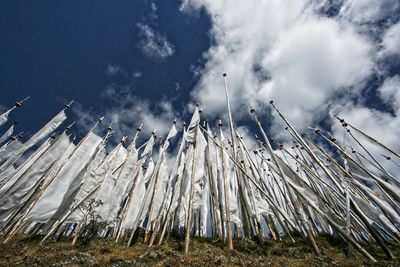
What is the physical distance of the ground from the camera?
884cm

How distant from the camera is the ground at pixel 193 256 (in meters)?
8.84

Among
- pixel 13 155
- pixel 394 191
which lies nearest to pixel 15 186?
pixel 13 155

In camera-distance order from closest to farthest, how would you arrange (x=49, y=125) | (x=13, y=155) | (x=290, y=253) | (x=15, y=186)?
(x=290, y=253) < (x=15, y=186) < (x=49, y=125) < (x=13, y=155)

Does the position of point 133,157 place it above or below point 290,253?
above

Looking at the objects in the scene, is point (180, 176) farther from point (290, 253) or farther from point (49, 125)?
point (49, 125)

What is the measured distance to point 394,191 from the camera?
873 cm

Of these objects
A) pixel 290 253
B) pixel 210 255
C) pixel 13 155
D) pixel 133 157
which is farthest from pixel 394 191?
pixel 13 155

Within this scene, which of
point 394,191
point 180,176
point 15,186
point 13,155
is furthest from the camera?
point 13,155

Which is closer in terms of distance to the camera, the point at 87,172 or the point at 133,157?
the point at 87,172

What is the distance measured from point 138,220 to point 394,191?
12.1 metres

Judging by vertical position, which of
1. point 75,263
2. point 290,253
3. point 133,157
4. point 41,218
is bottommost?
point 75,263

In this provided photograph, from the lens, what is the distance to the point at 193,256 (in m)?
9.86

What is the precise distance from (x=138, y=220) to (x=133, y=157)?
537 centimetres

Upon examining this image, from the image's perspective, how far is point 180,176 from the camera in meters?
16.2
